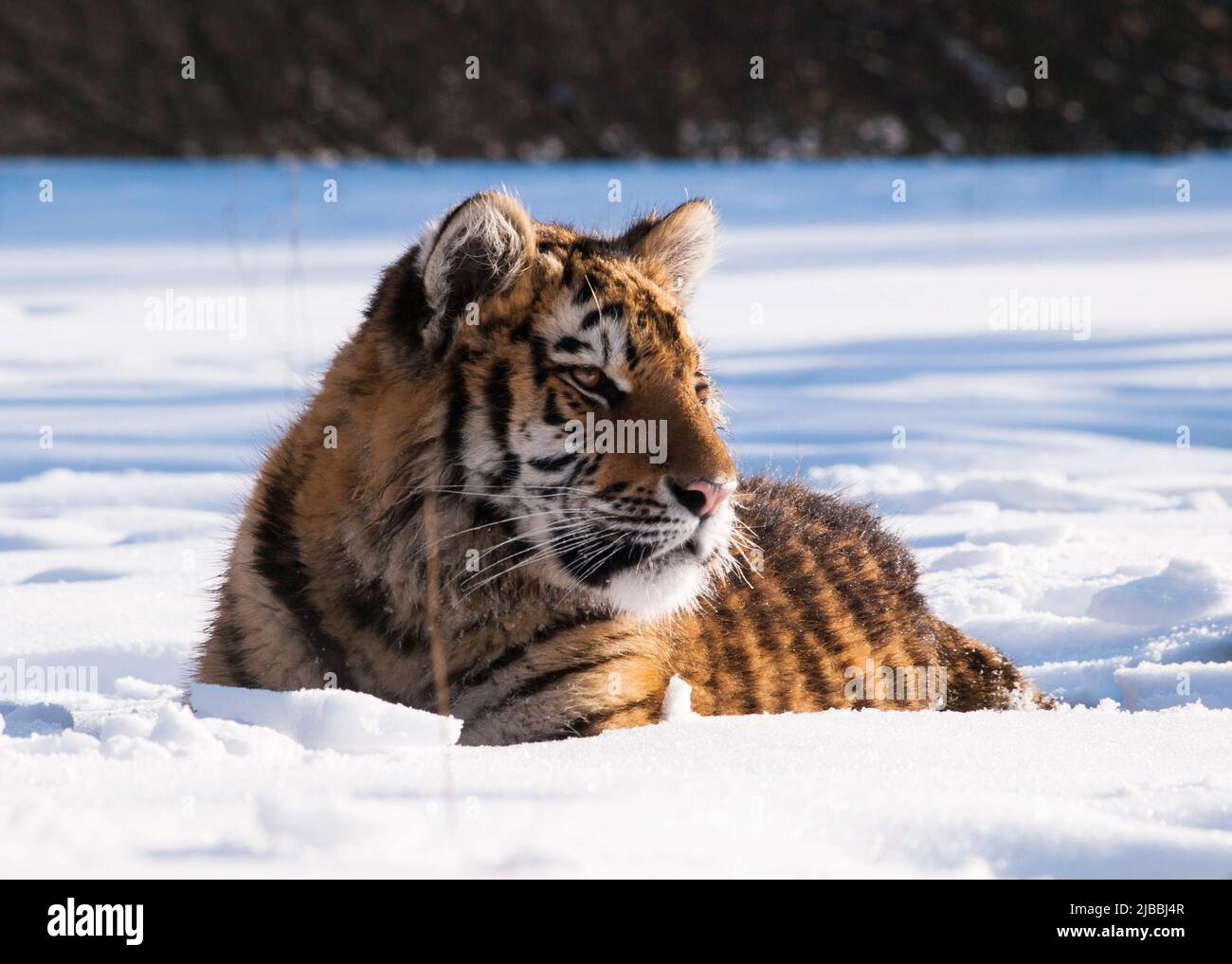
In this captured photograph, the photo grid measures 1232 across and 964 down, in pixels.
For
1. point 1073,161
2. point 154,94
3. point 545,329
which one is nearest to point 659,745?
point 545,329

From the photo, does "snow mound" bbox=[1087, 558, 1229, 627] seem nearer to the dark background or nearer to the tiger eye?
the tiger eye

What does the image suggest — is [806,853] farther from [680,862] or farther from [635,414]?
[635,414]

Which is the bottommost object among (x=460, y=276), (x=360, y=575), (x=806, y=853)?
(x=806, y=853)

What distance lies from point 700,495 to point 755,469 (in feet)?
7.84

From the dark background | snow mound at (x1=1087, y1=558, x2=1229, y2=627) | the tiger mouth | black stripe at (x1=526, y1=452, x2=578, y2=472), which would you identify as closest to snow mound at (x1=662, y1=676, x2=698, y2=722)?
the tiger mouth

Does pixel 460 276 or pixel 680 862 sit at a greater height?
pixel 460 276

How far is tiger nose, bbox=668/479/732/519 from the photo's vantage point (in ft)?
10.2

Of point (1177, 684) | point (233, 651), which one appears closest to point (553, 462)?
point (233, 651)

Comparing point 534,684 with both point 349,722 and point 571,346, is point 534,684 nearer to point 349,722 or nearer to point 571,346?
point 349,722

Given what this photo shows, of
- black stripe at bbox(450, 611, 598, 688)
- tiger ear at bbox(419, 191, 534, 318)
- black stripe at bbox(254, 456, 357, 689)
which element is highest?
tiger ear at bbox(419, 191, 534, 318)

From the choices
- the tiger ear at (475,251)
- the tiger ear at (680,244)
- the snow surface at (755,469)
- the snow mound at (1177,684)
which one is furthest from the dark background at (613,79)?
the tiger ear at (475,251)

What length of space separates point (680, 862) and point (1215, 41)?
19.6 m

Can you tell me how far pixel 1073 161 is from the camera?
60.1 feet

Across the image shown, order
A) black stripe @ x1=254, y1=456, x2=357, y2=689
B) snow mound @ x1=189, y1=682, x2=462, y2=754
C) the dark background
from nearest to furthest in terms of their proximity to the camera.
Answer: snow mound @ x1=189, y1=682, x2=462, y2=754, black stripe @ x1=254, y1=456, x2=357, y2=689, the dark background
